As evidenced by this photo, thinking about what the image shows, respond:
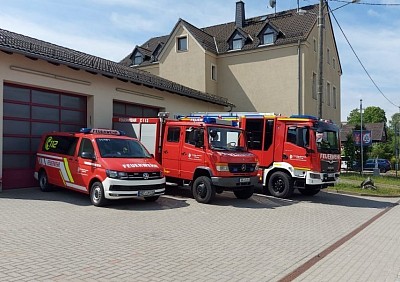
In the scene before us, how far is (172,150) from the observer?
13219 millimetres

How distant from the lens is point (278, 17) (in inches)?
1359

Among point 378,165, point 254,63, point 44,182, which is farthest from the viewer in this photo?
point 378,165

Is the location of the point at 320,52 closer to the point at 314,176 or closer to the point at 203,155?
the point at 314,176

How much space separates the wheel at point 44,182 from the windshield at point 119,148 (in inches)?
110

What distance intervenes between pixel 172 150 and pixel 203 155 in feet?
Answer: 4.98

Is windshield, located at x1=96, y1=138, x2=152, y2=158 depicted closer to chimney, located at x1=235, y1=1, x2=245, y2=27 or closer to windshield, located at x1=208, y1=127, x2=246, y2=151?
windshield, located at x1=208, y1=127, x2=246, y2=151

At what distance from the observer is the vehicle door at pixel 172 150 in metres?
13.0

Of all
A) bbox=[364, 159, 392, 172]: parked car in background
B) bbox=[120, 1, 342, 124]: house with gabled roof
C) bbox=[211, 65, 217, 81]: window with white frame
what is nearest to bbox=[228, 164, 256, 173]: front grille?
bbox=[120, 1, 342, 124]: house with gabled roof

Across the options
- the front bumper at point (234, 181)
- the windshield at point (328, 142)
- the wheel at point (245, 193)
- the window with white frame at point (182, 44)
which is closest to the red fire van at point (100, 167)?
the front bumper at point (234, 181)

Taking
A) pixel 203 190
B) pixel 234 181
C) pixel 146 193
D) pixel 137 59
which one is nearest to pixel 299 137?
pixel 234 181

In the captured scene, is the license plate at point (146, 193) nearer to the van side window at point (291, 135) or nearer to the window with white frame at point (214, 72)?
the van side window at point (291, 135)

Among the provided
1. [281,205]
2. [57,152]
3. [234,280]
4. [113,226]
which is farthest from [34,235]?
[281,205]

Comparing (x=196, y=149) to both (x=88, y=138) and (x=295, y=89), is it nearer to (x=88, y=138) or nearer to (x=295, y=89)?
(x=88, y=138)

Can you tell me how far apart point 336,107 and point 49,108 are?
31410 mm
